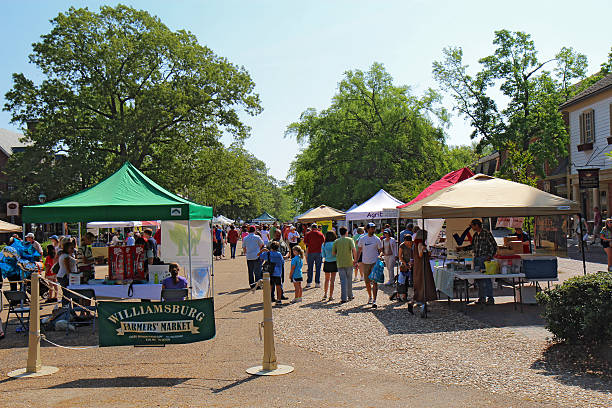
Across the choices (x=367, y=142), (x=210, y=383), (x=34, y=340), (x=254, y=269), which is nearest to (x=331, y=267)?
(x=254, y=269)

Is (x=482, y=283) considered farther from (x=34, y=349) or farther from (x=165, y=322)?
(x=34, y=349)

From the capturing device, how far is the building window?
33.1m

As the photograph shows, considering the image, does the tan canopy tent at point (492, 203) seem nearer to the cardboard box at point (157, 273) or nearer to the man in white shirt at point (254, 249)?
the man in white shirt at point (254, 249)

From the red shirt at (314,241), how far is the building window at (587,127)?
22.9 m

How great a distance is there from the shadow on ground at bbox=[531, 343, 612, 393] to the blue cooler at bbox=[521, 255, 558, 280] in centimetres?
408

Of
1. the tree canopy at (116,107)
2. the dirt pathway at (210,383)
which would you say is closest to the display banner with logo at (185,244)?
the dirt pathway at (210,383)

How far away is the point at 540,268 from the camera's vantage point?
12.2 metres

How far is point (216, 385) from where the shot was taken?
23.4 ft

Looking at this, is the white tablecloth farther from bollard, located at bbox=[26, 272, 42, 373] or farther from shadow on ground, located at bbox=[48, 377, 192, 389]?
shadow on ground, located at bbox=[48, 377, 192, 389]

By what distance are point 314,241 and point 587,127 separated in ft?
77.9

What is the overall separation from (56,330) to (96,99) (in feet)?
91.8

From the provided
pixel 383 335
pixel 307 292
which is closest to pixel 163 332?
pixel 383 335

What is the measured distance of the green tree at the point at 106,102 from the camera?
35.7 meters

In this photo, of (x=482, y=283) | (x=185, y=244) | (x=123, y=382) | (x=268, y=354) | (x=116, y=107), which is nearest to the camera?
(x=123, y=382)
